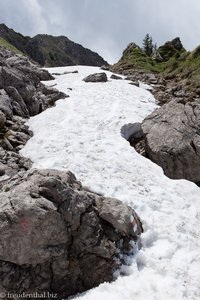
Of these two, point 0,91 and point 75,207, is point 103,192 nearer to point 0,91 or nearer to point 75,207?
point 75,207

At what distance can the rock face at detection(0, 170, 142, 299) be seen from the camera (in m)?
12.7

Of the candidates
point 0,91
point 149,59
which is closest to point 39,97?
point 0,91

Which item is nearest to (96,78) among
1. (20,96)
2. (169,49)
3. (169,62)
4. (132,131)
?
(20,96)

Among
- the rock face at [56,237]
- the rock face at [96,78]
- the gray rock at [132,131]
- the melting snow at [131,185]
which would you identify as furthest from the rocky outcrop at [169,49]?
the rock face at [56,237]

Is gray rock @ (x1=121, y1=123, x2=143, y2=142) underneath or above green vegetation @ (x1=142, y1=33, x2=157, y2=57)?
underneath

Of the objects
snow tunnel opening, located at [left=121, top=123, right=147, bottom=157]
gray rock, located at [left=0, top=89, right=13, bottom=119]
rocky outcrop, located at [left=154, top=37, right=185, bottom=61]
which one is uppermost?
rocky outcrop, located at [left=154, top=37, right=185, bottom=61]

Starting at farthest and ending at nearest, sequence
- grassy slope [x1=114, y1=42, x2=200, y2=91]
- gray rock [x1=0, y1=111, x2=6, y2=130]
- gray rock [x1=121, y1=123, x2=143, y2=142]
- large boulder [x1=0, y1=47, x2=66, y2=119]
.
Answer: grassy slope [x1=114, y1=42, x2=200, y2=91]
large boulder [x1=0, y1=47, x2=66, y2=119]
gray rock [x1=121, y1=123, x2=143, y2=142]
gray rock [x1=0, y1=111, x2=6, y2=130]

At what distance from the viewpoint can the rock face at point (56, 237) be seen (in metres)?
12.7

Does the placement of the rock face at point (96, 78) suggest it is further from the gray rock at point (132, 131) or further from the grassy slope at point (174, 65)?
the gray rock at point (132, 131)

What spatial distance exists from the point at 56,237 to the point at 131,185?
6.50 meters

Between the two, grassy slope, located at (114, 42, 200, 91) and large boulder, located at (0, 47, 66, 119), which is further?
grassy slope, located at (114, 42, 200, 91)

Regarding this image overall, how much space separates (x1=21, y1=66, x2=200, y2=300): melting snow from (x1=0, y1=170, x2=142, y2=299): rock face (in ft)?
2.91

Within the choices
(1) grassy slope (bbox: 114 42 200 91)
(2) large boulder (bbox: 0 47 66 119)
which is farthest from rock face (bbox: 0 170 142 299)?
(1) grassy slope (bbox: 114 42 200 91)

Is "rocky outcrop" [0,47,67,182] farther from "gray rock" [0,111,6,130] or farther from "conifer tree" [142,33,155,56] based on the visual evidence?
"conifer tree" [142,33,155,56]
